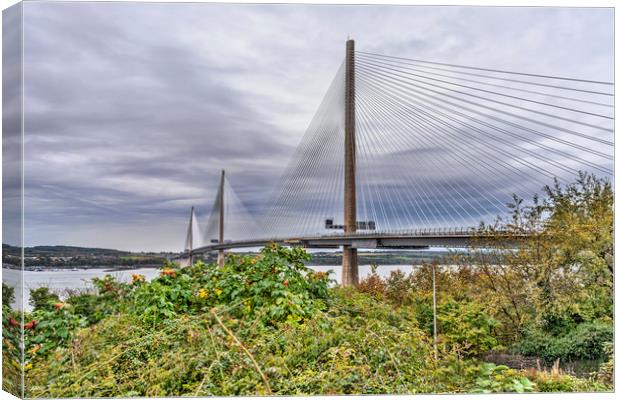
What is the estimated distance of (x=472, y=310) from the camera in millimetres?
3770

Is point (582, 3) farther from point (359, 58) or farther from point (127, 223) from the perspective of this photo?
point (127, 223)

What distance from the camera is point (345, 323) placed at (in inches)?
119

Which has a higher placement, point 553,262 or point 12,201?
point 12,201

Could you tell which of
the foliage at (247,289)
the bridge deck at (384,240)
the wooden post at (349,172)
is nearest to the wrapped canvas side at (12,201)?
the foliage at (247,289)

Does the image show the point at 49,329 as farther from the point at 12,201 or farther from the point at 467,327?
the point at 467,327

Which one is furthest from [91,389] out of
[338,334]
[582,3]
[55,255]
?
[582,3]

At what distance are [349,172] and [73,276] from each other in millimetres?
2432

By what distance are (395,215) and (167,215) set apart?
67.3 inches

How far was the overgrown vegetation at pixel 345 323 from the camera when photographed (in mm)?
2742

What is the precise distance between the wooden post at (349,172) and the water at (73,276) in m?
0.08

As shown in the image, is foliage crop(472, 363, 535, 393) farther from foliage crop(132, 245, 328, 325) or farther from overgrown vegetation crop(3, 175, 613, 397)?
foliage crop(132, 245, 328, 325)

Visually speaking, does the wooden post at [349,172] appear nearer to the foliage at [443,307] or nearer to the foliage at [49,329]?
the foliage at [443,307]

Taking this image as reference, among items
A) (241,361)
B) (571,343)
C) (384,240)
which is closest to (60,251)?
(241,361)

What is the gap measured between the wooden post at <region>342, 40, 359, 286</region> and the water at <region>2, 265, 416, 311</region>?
0.26 feet
